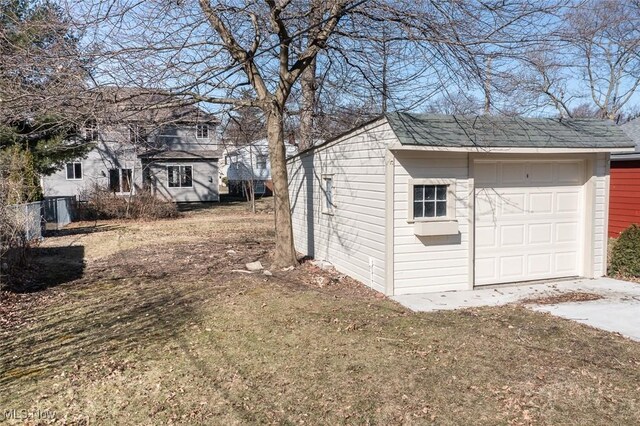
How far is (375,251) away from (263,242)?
6.23 metres

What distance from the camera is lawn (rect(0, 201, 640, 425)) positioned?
12.5 feet

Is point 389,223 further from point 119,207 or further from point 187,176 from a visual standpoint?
point 187,176

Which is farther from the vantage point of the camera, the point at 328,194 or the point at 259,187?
the point at 259,187

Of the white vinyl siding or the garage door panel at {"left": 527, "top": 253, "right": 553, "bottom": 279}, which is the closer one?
the garage door panel at {"left": 527, "top": 253, "right": 553, "bottom": 279}

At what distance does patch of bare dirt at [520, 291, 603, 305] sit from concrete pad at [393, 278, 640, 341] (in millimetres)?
129

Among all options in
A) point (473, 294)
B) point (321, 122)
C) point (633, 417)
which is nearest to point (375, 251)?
point (473, 294)

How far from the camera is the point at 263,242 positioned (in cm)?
1370

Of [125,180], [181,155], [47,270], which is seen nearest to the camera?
[47,270]

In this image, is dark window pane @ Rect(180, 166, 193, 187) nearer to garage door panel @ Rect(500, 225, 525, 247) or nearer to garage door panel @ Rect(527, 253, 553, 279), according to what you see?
garage door panel @ Rect(500, 225, 525, 247)

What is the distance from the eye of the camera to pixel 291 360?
4824 mm

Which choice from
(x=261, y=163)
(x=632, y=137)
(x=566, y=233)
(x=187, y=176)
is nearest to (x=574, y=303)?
(x=566, y=233)

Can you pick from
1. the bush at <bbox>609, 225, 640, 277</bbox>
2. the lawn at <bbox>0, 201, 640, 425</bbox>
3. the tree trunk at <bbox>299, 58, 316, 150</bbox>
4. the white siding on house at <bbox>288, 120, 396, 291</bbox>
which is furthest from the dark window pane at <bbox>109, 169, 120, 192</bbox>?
the bush at <bbox>609, 225, 640, 277</bbox>

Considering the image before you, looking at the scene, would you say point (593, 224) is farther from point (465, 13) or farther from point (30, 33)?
point (30, 33)

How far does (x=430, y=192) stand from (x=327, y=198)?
2.93 m
